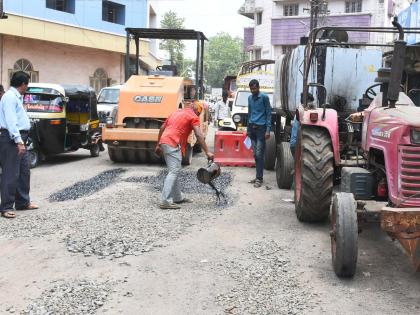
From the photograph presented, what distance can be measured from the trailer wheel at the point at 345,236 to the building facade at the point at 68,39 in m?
21.0

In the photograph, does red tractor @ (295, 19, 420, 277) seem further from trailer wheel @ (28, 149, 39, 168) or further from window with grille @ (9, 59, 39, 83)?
window with grille @ (9, 59, 39, 83)

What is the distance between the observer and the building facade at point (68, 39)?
23750mm

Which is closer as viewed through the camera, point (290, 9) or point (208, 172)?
point (208, 172)

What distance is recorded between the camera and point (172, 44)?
5706 cm

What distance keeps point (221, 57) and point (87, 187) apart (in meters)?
86.2

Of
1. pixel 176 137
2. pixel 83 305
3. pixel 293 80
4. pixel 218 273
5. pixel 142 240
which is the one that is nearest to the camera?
pixel 83 305

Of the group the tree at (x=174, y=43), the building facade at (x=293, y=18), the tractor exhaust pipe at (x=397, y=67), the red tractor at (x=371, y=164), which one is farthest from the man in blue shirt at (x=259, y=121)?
the tree at (x=174, y=43)

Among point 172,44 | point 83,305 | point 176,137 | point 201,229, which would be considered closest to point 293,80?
point 176,137

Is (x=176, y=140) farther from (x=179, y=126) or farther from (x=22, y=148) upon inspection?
(x=22, y=148)

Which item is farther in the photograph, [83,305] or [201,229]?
[201,229]

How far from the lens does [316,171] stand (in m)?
6.03

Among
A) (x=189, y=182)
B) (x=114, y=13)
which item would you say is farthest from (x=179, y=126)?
(x=114, y=13)

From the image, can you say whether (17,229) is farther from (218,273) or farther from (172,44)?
(172,44)

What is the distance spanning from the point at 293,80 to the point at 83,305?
7131 millimetres
